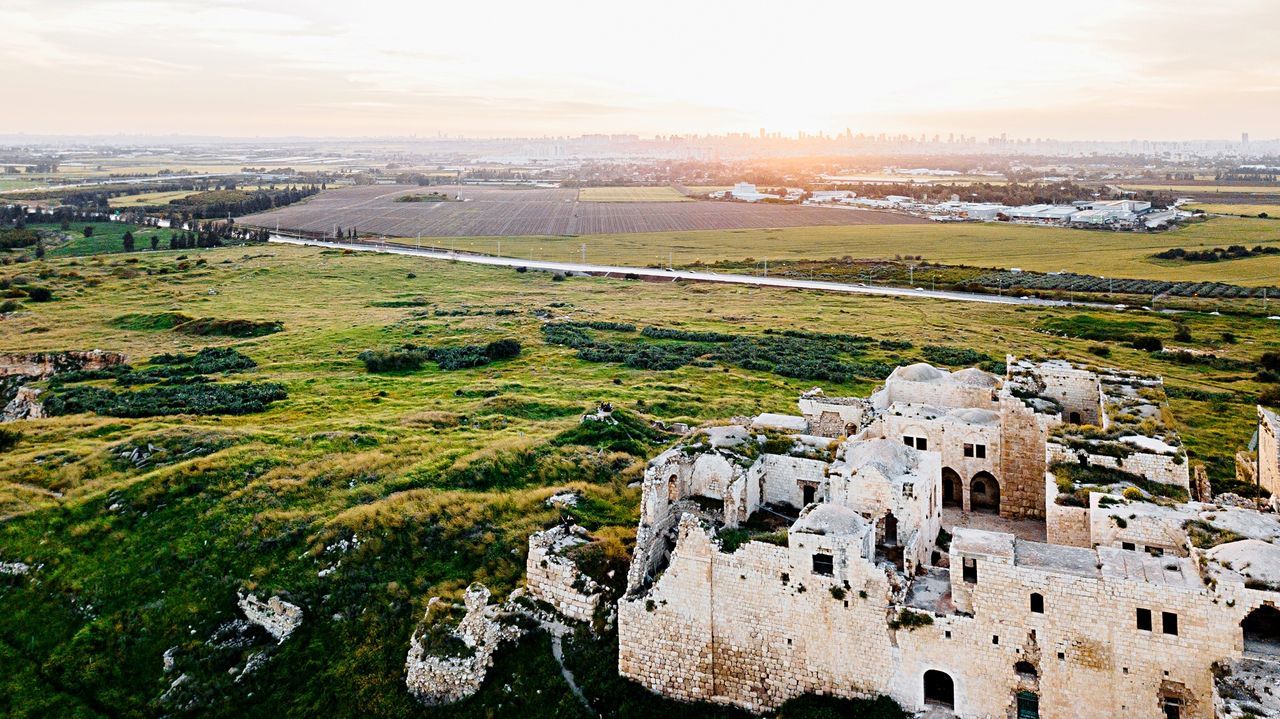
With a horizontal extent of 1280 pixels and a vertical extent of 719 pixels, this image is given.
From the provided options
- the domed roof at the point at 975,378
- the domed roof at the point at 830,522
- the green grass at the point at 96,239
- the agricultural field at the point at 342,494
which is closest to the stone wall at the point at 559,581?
the agricultural field at the point at 342,494

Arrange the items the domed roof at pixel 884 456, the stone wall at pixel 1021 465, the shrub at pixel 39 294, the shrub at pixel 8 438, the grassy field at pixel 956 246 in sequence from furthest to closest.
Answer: the grassy field at pixel 956 246, the shrub at pixel 39 294, the shrub at pixel 8 438, the stone wall at pixel 1021 465, the domed roof at pixel 884 456

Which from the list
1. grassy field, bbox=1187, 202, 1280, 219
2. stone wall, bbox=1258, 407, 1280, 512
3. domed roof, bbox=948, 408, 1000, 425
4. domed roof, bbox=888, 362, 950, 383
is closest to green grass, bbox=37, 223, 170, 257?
domed roof, bbox=888, 362, 950, 383

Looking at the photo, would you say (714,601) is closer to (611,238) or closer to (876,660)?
(876,660)

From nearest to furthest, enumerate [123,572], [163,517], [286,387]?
[123,572] → [163,517] → [286,387]

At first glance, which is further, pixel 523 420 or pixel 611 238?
pixel 611 238

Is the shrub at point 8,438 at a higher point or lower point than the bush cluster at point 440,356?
lower

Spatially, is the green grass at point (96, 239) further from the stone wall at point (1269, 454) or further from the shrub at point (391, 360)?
the stone wall at point (1269, 454)

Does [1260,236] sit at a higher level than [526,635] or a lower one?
higher

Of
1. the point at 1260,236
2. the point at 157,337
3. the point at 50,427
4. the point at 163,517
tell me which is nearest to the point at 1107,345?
the point at 163,517
